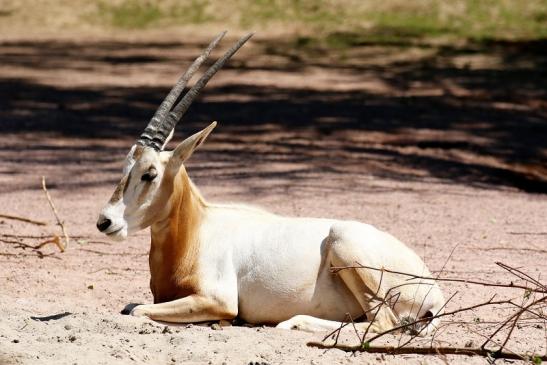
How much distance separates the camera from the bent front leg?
6086 millimetres

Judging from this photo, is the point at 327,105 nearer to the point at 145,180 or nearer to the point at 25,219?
the point at 25,219

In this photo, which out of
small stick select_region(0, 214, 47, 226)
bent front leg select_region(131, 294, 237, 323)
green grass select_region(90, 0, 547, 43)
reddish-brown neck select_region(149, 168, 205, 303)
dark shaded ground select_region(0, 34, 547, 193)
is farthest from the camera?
green grass select_region(90, 0, 547, 43)

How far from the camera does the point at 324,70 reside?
66.7 feet

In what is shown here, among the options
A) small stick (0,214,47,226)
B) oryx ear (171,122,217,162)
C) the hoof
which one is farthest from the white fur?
small stick (0,214,47,226)

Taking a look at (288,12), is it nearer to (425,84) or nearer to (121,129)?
(425,84)

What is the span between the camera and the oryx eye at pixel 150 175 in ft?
19.9

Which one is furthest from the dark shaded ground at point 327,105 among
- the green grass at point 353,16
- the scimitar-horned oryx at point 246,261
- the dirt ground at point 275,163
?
the scimitar-horned oryx at point 246,261

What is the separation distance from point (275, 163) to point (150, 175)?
659 centimetres

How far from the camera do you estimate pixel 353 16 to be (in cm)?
2452

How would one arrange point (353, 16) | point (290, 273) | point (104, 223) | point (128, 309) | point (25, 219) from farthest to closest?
point (353, 16) → point (25, 219) → point (128, 309) → point (290, 273) → point (104, 223)

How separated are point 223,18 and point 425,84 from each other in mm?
6287

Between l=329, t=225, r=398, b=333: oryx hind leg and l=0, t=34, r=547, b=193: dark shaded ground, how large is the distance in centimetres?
555

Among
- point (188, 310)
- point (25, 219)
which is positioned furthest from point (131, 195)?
point (25, 219)

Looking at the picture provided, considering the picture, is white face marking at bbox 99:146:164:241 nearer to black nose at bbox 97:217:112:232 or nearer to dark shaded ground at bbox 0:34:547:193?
black nose at bbox 97:217:112:232
